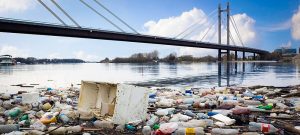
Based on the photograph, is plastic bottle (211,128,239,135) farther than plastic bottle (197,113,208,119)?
No

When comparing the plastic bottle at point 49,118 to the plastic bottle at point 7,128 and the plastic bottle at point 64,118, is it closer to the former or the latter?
the plastic bottle at point 64,118

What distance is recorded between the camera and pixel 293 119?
5.52m

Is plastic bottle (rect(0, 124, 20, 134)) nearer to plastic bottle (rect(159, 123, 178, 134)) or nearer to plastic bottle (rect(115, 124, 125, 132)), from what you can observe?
plastic bottle (rect(115, 124, 125, 132))

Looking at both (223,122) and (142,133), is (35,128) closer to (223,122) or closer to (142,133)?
(142,133)

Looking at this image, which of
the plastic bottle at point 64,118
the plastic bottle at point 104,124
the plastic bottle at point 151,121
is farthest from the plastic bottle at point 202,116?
the plastic bottle at point 64,118

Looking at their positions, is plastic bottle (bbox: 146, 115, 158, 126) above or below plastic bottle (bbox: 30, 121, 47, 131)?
above

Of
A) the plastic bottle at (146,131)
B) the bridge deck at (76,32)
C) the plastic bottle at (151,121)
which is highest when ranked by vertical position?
the bridge deck at (76,32)

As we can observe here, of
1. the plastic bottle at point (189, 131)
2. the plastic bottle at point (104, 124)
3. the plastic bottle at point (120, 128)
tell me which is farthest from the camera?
the plastic bottle at point (104, 124)

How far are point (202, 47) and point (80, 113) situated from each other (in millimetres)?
45358

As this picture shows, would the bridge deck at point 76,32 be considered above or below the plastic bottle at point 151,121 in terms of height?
above

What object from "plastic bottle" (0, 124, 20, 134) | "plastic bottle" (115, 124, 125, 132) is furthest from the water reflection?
"plastic bottle" (0, 124, 20, 134)

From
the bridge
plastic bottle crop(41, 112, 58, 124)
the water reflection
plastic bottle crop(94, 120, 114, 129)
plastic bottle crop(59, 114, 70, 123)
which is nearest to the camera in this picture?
plastic bottle crop(94, 120, 114, 129)

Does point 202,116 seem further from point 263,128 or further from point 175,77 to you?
point 175,77

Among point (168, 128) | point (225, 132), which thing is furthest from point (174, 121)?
point (225, 132)
